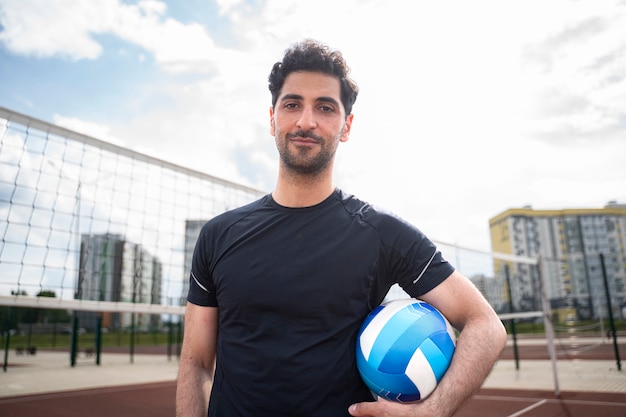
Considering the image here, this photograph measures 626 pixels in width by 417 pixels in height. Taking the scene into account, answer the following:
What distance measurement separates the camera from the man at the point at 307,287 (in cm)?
156

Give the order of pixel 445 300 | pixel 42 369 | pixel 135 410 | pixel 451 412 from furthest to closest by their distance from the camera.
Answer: pixel 42 369 < pixel 135 410 < pixel 445 300 < pixel 451 412

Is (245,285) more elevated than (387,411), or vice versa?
(245,285)

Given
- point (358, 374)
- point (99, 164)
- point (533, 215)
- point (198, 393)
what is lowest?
point (198, 393)

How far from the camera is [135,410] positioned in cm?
927

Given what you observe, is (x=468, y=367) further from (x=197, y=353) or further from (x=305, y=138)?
(x=197, y=353)

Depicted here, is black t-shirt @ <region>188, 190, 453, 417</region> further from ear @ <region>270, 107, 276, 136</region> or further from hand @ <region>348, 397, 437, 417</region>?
ear @ <region>270, 107, 276, 136</region>

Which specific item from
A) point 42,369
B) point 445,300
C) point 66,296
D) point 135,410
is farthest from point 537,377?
point 42,369

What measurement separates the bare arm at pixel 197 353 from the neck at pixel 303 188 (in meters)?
0.61

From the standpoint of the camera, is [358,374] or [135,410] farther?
[135,410]

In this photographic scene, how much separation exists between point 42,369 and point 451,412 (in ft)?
68.0

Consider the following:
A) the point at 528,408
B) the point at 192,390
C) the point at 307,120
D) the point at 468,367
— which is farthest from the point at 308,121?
the point at 528,408

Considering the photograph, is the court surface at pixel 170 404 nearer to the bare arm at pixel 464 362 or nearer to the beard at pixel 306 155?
the bare arm at pixel 464 362

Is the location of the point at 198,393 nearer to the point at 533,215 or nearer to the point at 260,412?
the point at 260,412

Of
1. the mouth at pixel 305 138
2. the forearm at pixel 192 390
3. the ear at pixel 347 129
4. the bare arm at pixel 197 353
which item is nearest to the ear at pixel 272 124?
the mouth at pixel 305 138
